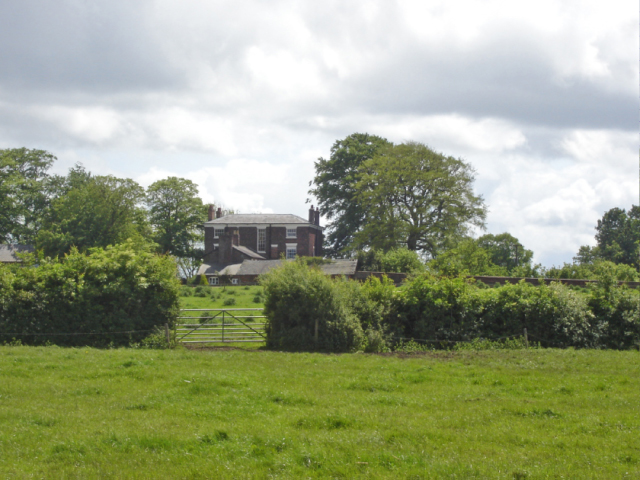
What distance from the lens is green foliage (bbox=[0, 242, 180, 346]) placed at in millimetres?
22781

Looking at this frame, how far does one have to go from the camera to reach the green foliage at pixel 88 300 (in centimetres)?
2278

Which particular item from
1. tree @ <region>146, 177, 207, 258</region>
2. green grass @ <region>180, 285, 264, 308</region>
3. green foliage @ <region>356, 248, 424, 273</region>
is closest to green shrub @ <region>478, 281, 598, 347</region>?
green grass @ <region>180, 285, 264, 308</region>

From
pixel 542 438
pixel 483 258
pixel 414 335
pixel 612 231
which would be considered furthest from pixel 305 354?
pixel 612 231

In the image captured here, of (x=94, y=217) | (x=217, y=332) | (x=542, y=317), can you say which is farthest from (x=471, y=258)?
(x=94, y=217)

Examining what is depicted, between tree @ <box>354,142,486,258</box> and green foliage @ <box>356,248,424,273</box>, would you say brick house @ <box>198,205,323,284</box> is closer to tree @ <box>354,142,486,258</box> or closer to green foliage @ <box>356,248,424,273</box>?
tree @ <box>354,142,486,258</box>

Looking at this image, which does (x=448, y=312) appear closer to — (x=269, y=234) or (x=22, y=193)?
(x=269, y=234)

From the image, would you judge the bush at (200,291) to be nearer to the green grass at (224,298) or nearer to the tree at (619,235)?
the green grass at (224,298)

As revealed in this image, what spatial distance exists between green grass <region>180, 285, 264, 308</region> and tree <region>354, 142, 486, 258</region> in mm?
16783

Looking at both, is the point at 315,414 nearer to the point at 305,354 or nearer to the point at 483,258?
the point at 305,354

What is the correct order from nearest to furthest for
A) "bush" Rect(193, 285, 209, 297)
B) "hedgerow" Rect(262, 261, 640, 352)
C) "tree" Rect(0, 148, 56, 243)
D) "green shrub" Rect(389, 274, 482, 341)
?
"hedgerow" Rect(262, 261, 640, 352), "green shrub" Rect(389, 274, 482, 341), "bush" Rect(193, 285, 209, 297), "tree" Rect(0, 148, 56, 243)

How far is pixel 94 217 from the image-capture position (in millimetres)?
62000

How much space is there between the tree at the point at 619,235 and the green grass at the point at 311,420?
64894 millimetres

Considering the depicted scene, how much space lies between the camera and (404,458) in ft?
26.5

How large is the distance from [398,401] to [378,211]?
47.3 m
